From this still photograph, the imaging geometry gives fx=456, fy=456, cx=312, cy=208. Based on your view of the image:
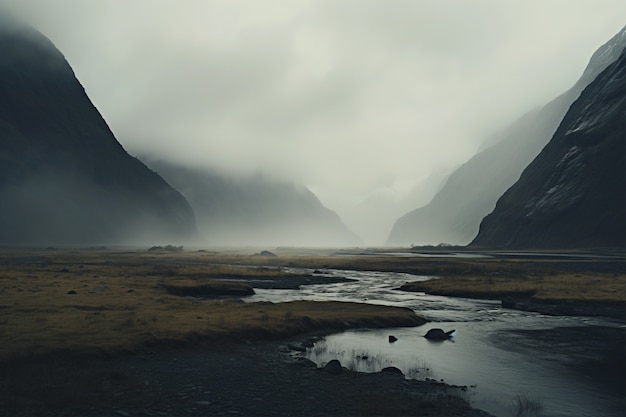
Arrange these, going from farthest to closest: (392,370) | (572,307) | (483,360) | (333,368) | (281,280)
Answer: (281,280)
(572,307)
(483,360)
(392,370)
(333,368)

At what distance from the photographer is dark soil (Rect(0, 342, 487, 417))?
19.2 m

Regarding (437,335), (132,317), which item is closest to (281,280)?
(132,317)

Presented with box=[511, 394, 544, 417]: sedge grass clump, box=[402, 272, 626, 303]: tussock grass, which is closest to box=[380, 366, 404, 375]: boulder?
box=[511, 394, 544, 417]: sedge grass clump

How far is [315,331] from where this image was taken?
3756 cm

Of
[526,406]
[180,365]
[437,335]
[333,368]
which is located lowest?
[526,406]

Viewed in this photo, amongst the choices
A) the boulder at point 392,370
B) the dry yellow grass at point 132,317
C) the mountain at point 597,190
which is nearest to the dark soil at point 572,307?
the dry yellow grass at point 132,317

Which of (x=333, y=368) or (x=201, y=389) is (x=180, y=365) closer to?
(x=201, y=389)

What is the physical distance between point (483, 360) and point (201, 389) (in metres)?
17.8

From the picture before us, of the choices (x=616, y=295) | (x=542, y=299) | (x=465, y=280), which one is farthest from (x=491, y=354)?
(x=465, y=280)

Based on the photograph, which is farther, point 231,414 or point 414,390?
point 414,390

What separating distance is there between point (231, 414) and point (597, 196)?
202104 millimetres

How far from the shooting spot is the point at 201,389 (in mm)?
21953

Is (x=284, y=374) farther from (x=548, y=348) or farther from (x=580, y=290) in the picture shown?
(x=580, y=290)

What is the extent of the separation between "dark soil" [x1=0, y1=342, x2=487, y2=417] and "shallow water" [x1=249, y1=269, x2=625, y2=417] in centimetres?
245
